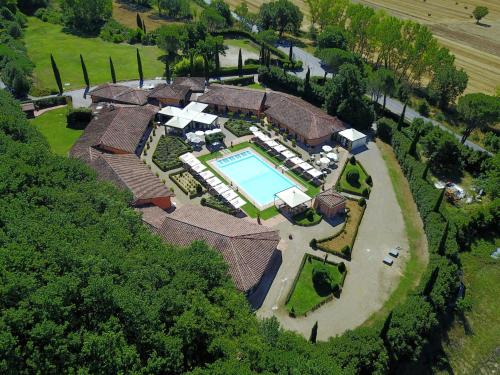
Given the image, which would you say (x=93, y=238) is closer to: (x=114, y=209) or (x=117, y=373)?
(x=114, y=209)

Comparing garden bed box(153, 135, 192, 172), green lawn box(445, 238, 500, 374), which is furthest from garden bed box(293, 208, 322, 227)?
garden bed box(153, 135, 192, 172)

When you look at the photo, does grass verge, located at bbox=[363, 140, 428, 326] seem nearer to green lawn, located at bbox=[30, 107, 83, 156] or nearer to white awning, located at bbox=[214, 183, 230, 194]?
white awning, located at bbox=[214, 183, 230, 194]

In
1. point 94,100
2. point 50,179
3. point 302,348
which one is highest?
point 50,179

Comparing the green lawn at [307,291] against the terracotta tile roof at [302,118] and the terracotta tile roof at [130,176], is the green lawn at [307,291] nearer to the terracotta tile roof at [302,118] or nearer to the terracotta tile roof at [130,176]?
the terracotta tile roof at [130,176]

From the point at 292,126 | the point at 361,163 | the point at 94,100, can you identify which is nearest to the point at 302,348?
the point at 361,163

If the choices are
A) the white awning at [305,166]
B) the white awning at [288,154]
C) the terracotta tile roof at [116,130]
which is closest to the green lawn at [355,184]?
the white awning at [305,166]
